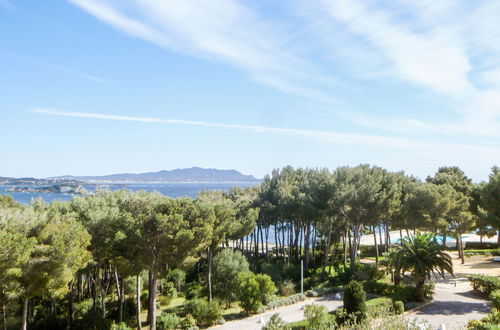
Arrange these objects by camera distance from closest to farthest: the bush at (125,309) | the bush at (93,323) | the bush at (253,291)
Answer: the bush at (93,323), the bush at (253,291), the bush at (125,309)

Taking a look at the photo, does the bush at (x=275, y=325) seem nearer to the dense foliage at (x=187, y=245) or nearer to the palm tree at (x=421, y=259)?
the dense foliage at (x=187, y=245)

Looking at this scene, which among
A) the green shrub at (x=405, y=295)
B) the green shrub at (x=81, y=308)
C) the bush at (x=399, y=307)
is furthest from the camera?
the green shrub at (x=81, y=308)

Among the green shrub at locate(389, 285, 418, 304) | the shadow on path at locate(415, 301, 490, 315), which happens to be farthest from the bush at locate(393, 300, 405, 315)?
the green shrub at locate(389, 285, 418, 304)

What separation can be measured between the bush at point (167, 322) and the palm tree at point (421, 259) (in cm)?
1293

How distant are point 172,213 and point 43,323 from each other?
836 centimetres

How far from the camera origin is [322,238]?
41.7 m

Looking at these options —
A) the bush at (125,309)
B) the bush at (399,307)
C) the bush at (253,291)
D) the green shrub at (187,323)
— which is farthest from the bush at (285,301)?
the bush at (125,309)

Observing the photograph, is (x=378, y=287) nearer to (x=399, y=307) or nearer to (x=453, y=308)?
(x=453, y=308)

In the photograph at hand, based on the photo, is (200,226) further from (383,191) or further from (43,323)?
(383,191)

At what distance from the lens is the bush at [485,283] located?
21675 mm

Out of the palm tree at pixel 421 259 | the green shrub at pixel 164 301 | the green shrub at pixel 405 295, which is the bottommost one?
the green shrub at pixel 164 301

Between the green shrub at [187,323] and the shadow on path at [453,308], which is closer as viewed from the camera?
the shadow on path at [453,308]

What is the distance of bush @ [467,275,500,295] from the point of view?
2167cm

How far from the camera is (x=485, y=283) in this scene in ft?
73.3
